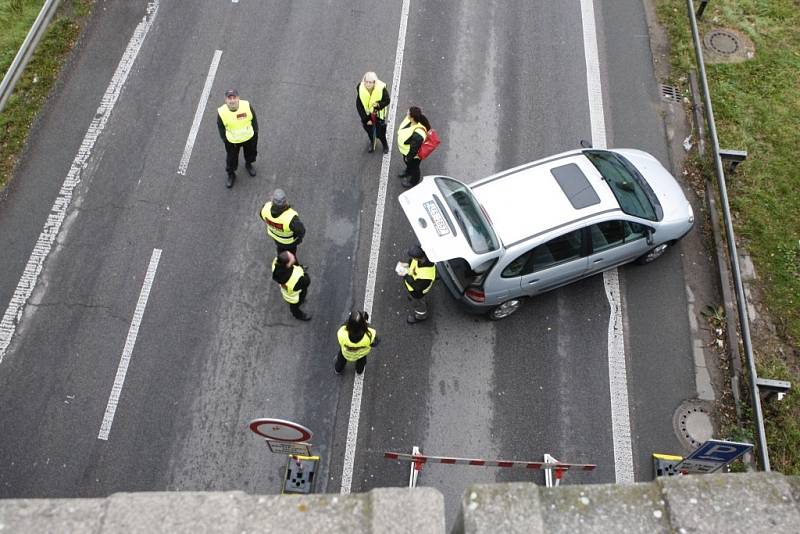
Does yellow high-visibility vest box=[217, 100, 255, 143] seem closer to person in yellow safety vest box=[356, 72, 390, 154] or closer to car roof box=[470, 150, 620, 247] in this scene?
person in yellow safety vest box=[356, 72, 390, 154]

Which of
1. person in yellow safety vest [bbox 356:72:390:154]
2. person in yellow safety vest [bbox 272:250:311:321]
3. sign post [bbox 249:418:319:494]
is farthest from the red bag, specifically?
sign post [bbox 249:418:319:494]

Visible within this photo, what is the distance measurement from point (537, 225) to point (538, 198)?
48cm

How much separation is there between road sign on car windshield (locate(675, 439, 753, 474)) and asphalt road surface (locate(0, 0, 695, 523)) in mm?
867

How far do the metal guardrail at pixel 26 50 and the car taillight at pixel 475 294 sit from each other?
901cm

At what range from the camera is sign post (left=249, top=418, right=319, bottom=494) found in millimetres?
6027

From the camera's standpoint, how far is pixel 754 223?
33.7 feet

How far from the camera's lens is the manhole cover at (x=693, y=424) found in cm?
852

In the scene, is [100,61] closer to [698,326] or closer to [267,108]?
[267,108]

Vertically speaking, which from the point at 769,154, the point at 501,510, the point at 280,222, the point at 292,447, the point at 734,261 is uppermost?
the point at 769,154

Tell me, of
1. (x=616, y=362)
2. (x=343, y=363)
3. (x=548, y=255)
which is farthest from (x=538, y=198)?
(x=343, y=363)

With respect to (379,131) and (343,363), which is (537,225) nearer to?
(343,363)

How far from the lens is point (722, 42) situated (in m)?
12.4

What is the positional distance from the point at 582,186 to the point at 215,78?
7.18 meters

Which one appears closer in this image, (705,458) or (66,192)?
(705,458)
